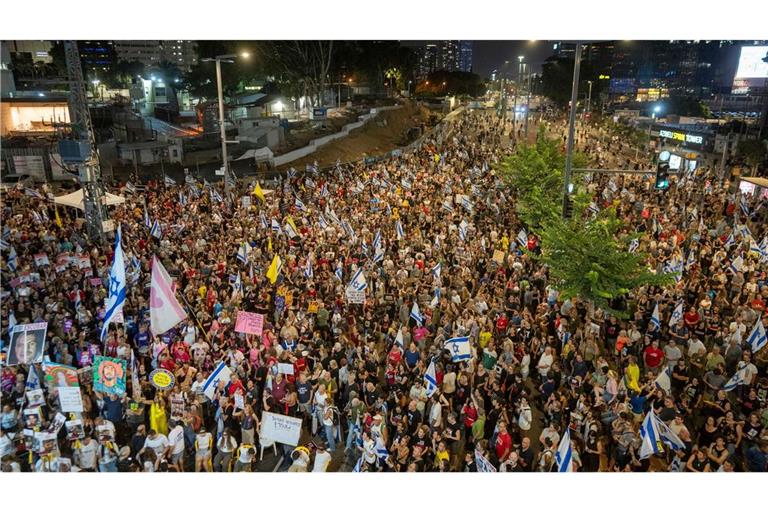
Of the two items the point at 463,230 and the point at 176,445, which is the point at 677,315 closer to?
the point at 463,230

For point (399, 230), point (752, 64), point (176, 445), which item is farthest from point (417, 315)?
point (752, 64)

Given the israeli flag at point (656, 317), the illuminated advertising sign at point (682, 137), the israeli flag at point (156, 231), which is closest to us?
the israeli flag at point (656, 317)

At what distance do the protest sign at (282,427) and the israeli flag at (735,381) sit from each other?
768 cm

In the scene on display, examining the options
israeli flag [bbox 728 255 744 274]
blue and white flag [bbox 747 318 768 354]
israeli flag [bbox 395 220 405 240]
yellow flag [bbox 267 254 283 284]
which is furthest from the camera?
israeli flag [bbox 395 220 405 240]

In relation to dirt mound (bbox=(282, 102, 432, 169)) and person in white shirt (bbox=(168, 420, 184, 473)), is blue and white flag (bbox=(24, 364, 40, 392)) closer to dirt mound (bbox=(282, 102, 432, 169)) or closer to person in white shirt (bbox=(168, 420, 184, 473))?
person in white shirt (bbox=(168, 420, 184, 473))

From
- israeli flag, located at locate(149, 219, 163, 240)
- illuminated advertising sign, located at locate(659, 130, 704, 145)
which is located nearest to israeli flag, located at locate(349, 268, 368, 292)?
israeli flag, located at locate(149, 219, 163, 240)

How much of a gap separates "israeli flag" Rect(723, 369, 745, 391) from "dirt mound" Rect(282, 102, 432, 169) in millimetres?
36806

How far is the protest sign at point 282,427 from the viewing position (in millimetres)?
9234

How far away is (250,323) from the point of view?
38.0 feet

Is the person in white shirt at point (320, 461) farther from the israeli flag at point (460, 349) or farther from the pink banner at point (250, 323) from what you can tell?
the pink banner at point (250, 323)

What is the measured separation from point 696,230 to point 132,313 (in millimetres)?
18330

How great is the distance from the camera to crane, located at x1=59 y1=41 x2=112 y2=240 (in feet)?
57.2

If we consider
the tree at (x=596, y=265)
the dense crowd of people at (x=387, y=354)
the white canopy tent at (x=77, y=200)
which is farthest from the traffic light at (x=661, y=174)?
the white canopy tent at (x=77, y=200)

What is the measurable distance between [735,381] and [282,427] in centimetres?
806
